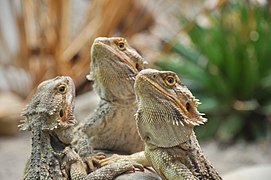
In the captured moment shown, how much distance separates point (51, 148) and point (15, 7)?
4795 millimetres

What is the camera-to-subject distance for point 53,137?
2.24 meters

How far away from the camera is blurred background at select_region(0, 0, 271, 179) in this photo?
6.18 metres

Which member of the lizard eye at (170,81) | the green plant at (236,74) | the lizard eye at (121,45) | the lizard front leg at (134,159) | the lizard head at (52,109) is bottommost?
the lizard front leg at (134,159)

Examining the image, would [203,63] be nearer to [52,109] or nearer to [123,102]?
[123,102]

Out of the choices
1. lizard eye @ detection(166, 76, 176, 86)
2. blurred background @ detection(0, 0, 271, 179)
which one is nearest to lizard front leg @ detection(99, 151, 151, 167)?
lizard eye @ detection(166, 76, 176, 86)

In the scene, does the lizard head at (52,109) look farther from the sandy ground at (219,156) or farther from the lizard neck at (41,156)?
the sandy ground at (219,156)

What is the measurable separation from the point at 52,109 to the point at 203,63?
4.79 meters

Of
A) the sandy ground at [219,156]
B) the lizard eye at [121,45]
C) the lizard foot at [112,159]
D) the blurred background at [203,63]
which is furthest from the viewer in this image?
the blurred background at [203,63]

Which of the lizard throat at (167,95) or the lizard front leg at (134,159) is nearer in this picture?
the lizard throat at (167,95)

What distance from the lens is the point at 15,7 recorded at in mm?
6766

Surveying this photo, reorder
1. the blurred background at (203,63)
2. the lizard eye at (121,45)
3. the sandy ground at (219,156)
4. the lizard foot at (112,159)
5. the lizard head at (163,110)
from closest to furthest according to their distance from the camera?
the lizard head at (163,110)
the lizard foot at (112,159)
the lizard eye at (121,45)
the sandy ground at (219,156)
the blurred background at (203,63)

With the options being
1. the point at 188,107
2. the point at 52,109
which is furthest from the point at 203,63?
the point at 52,109

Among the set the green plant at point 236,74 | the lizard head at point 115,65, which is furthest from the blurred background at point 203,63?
the lizard head at point 115,65

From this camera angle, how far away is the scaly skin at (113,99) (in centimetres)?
241
